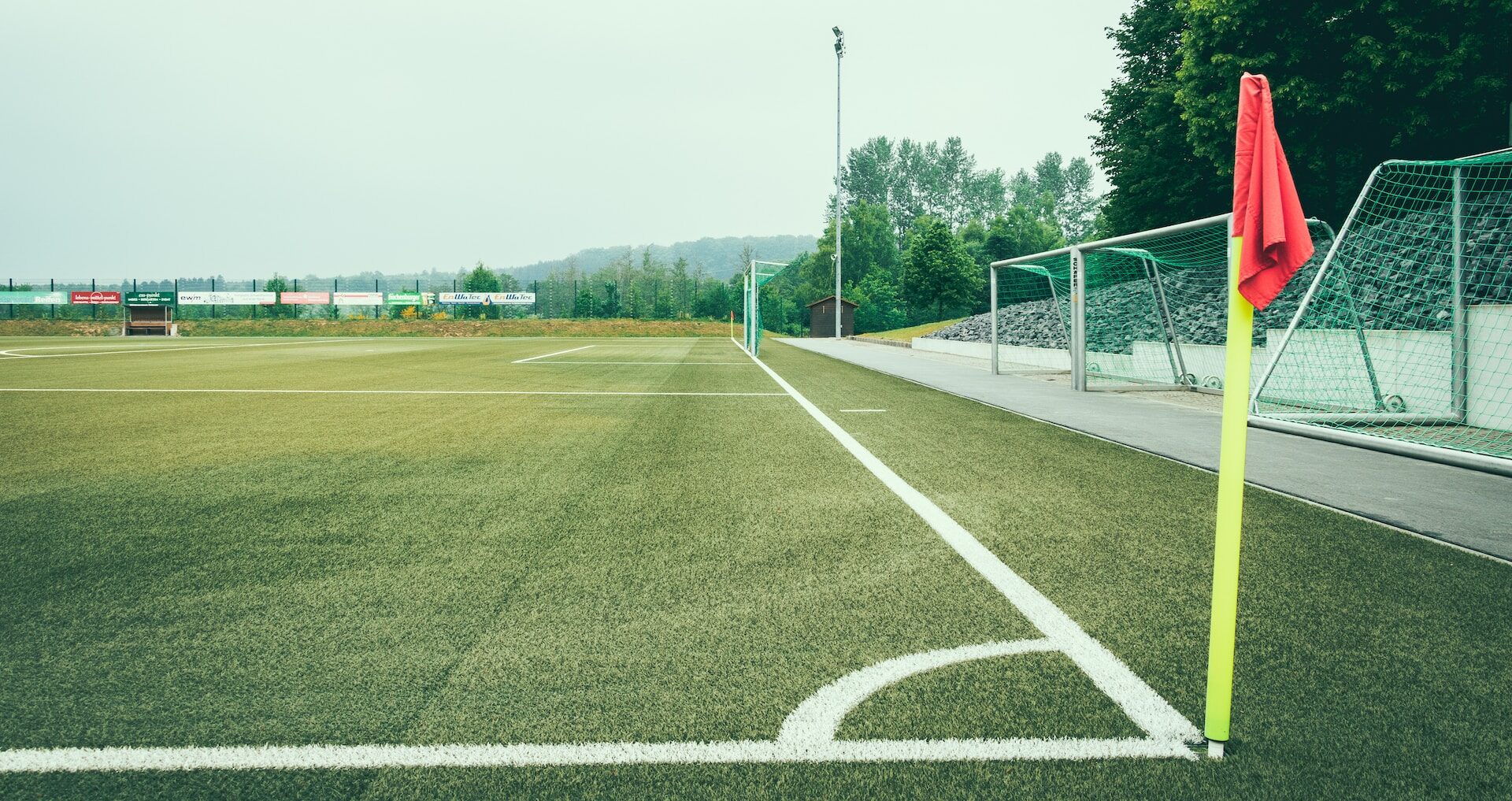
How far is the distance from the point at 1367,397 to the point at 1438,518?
643 cm

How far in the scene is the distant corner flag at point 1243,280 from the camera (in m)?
1.98

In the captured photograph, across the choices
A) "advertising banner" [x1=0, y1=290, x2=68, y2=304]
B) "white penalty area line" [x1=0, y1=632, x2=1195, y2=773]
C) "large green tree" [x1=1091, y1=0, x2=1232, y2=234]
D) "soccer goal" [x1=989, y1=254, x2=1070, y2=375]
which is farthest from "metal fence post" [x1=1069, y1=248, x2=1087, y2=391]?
"advertising banner" [x1=0, y1=290, x2=68, y2=304]

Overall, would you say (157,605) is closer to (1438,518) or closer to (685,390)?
(1438,518)

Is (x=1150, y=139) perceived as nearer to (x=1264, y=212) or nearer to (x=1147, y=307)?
(x=1147, y=307)

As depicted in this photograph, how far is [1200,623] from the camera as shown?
2.93 metres

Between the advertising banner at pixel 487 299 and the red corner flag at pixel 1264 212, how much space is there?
212ft

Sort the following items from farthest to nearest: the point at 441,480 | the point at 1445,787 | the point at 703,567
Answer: the point at 441,480
the point at 703,567
the point at 1445,787

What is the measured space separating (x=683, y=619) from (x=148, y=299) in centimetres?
A: 6140

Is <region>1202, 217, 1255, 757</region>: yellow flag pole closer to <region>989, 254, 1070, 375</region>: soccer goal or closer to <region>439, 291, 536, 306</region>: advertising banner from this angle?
<region>989, 254, 1070, 375</region>: soccer goal

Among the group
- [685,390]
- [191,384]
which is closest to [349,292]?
[191,384]

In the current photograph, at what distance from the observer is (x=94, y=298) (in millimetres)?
57375

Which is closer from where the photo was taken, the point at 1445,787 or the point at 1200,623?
the point at 1445,787

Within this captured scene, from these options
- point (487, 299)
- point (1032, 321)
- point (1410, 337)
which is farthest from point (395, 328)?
point (1410, 337)

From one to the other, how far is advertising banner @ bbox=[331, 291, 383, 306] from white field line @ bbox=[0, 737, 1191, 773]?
64276 mm
